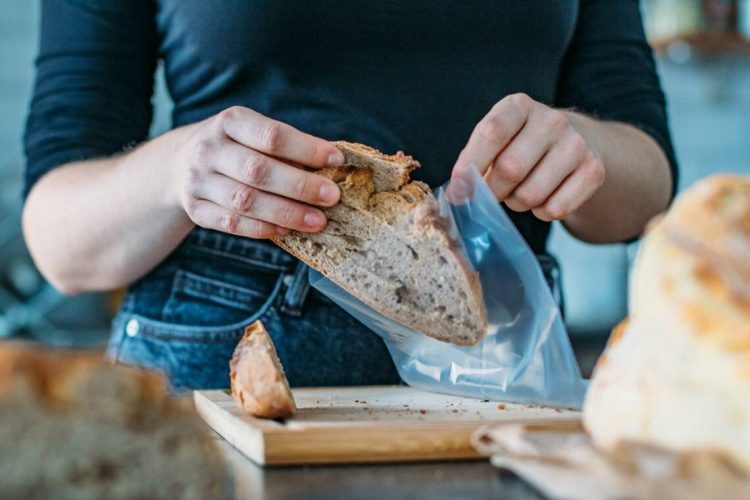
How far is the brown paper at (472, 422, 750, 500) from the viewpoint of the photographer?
1.82ft

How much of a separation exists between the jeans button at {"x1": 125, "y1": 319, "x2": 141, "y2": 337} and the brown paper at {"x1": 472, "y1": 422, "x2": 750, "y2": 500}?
2.40 feet

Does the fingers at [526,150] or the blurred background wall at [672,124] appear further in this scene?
the blurred background wall at [672,124]

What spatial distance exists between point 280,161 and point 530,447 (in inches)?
17.0

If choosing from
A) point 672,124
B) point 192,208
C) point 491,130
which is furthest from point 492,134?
point 672,124

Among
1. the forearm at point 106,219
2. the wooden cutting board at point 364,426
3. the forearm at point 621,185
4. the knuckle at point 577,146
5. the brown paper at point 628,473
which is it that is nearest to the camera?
the brown paper at point 628,473

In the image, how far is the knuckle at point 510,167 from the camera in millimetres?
1051

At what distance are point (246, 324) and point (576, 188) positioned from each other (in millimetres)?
444

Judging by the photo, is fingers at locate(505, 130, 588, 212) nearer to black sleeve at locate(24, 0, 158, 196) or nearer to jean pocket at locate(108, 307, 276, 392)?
jean pocket at locate(108, 307, 276, 392)

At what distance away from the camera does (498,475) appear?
0.74 meters

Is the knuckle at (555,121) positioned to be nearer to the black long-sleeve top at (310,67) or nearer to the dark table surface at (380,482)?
the black long-sleeve top at (310,67)

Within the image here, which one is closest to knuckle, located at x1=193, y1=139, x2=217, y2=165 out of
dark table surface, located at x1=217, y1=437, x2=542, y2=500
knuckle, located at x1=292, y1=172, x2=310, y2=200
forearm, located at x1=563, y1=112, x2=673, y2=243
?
knuckle, located at x1=292, y1=172, x2=310, y2=200

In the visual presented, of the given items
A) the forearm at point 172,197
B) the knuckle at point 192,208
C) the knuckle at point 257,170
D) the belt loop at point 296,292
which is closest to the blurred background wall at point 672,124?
the forearm at point 172,197

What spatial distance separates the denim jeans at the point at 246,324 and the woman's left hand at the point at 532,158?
0.94ft

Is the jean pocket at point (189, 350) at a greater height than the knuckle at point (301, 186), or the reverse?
the knuckle at point (301, 186)
